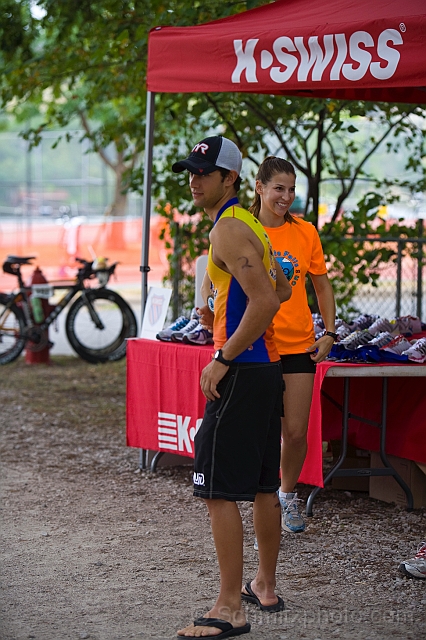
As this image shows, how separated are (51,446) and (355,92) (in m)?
3.70

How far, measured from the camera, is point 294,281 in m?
4.89

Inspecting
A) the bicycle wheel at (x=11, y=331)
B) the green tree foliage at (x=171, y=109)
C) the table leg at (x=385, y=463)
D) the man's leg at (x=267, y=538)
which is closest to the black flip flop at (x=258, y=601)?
the man's leg at (x=267, y=538)

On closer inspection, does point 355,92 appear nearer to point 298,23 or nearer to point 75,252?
point 298,23

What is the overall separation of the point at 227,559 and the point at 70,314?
7.67 metres

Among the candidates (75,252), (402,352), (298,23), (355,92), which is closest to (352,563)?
(402,352)

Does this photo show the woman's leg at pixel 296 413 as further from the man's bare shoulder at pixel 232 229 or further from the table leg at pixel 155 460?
the table leg at pixel 155 460

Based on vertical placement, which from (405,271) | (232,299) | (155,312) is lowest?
(155,312)

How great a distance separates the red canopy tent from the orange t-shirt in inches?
34.3

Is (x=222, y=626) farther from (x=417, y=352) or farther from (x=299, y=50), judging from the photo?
(x=299, y=50)

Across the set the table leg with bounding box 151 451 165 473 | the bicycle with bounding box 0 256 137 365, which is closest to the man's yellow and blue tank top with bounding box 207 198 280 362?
the table leg with bounding box 151 451 165 473

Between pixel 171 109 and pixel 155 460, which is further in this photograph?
pixel 171 109

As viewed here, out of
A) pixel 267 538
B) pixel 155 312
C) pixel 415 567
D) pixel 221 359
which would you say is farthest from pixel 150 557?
pixel 155 312

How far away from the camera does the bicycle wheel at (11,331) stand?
1090 centimetres

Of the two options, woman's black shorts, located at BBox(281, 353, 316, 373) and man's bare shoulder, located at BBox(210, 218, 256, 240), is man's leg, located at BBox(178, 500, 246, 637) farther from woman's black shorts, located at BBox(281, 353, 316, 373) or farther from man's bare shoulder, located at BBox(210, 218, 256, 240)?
woman's black shorts, located at BBox(281, 353, 316, 373)
